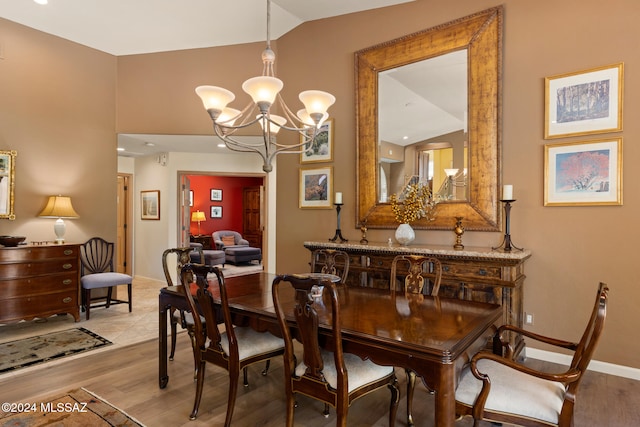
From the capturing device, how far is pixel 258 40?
501cm

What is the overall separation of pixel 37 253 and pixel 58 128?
1662 millimetres

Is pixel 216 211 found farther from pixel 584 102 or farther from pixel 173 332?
pixel 584 102

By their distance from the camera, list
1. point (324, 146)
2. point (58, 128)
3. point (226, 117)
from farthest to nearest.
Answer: point (58, 128) → point (324, 146) → point (226, 117)

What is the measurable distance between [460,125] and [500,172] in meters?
0.60

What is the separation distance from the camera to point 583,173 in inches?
120

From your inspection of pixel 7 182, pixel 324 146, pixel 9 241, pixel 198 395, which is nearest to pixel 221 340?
pixel 198 395

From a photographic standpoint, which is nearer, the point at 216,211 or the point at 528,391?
the point at 528,391

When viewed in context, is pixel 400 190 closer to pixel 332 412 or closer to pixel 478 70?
pixel 478 70

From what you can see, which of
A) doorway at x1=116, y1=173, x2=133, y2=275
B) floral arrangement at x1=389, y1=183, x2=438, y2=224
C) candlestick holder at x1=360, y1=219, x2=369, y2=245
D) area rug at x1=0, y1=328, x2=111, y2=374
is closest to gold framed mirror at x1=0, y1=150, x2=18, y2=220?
area rug at x1=0, y1=328, x2=111, y2=374

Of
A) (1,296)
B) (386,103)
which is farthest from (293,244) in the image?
(1,296)

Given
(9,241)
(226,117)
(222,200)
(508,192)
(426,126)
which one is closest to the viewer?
(226,117)

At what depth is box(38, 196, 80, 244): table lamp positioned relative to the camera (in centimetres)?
445

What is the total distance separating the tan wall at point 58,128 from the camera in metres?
4.34

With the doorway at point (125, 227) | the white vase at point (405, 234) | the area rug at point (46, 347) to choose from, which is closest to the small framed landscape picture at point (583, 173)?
the white vase at point (405, 234)
